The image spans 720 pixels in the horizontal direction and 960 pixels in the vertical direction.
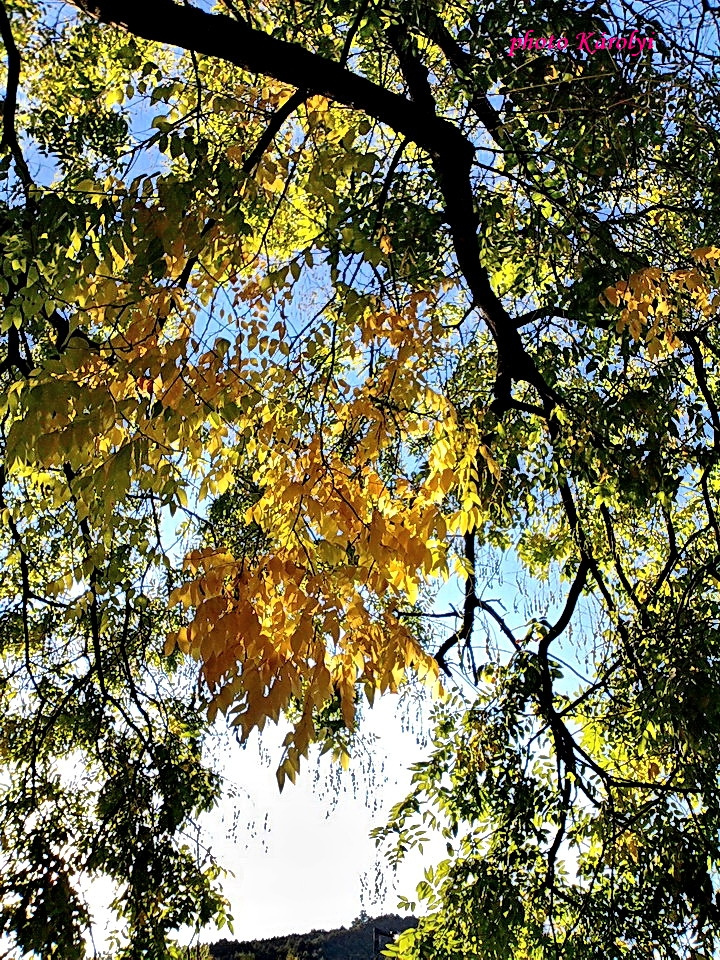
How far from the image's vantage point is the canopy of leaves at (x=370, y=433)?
2.09 m

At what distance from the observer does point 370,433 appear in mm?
2408

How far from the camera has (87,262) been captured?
2.15 m

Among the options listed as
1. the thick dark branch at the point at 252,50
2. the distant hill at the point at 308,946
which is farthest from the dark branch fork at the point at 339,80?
the distant hill at the point at 308,946

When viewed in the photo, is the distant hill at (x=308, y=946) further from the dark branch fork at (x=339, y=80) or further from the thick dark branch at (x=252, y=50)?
the thick dark branch at (x=252, y=50)

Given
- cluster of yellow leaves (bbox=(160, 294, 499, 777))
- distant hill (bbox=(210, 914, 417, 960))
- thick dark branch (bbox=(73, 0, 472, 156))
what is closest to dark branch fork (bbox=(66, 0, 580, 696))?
thick dark branch (bbox=(73, 0, 472, 156))

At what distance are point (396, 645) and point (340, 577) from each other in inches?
8.0

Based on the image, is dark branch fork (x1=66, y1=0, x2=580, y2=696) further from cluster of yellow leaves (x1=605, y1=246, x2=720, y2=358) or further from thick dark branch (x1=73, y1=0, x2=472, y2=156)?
cluster of yellow leaves (x1=605, y1=246, x2=720, y2=358)

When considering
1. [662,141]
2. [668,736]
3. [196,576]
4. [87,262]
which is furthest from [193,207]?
[668,736]

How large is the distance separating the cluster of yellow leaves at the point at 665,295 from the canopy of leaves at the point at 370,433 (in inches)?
0.9

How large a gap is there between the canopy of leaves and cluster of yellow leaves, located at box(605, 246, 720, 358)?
0.02 metres

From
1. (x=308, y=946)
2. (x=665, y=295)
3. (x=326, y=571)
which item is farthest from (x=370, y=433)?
(x=308, y=946)

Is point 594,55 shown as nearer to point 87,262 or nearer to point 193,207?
point 193,207

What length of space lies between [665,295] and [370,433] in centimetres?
152

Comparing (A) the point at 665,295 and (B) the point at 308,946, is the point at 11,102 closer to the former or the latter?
(A) the point at 665,295
